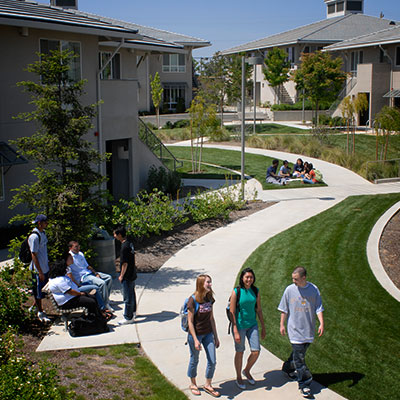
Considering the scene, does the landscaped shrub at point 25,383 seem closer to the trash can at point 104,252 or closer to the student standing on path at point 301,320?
the student standing on path at point 301,320

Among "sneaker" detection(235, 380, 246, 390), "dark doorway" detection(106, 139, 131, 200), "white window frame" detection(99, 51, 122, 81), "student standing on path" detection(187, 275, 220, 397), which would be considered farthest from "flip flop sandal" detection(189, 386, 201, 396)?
"white window frame" detection(99, 51, 122, 81)

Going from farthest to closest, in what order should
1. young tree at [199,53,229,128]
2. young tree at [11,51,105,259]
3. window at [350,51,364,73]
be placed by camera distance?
young tree at [199,53,229,128], window at [350,51,364,73], young tree at [11,51,105,259]

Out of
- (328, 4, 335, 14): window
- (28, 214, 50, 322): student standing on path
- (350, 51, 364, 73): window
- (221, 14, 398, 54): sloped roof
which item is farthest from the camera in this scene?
(328, 4, 335, 14): window

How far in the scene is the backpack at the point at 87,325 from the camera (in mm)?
9164

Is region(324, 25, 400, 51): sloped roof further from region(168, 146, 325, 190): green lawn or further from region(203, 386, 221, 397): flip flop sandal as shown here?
region(203, 386, 221, 397): flip flop sandal

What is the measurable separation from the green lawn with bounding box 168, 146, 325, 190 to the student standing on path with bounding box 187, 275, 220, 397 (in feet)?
50.5

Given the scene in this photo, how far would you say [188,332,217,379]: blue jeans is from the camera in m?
7.35

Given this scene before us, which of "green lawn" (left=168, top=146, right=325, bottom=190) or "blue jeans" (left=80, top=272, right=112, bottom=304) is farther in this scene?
"green lawn" (left=168, top=146, right=325, bottom=190)

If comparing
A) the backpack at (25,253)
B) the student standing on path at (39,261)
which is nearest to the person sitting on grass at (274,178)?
the student standing on path at (39,261)

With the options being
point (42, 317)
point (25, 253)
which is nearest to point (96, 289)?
point (42, 317)

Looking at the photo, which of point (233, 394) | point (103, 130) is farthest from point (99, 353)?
point (103, 130)

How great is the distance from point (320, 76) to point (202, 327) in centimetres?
3781

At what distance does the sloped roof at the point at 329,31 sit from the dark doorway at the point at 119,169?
35864 mm

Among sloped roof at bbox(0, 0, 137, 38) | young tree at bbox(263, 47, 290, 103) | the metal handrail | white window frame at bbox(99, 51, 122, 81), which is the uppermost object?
young tree at bbox(263, 47, 290, 103)
